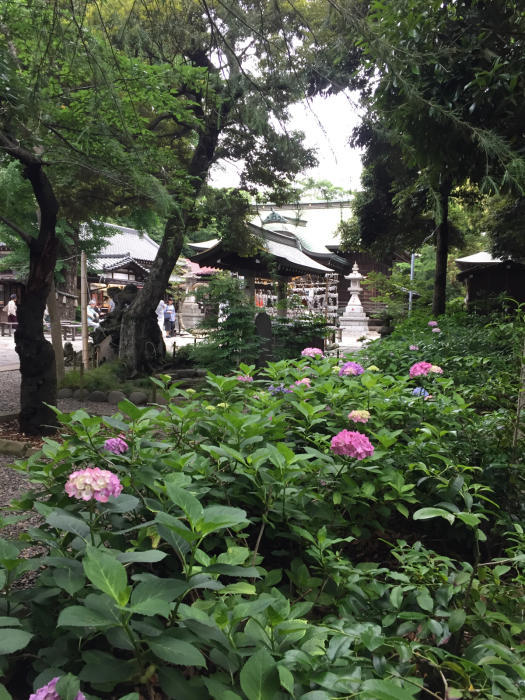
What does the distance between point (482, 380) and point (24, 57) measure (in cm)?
500

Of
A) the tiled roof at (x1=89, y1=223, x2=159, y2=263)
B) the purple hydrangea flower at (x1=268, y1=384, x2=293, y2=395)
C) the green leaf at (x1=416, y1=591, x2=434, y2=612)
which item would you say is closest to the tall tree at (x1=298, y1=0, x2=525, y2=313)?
the purple hydrangea flower at (x1=268, y1=384, x2=293, y2=395)

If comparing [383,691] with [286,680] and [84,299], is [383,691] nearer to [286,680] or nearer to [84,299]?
[286,680]

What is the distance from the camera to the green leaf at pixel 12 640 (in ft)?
2.36

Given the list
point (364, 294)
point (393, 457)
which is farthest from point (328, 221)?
point (393, 457)

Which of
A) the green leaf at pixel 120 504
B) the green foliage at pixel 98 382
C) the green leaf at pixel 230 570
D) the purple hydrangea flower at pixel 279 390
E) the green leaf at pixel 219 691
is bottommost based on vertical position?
the green foliage at pixel 98 382

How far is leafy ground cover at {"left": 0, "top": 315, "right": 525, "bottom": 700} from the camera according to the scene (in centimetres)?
83

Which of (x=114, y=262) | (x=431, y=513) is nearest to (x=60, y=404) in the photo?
(x=431, y=513)

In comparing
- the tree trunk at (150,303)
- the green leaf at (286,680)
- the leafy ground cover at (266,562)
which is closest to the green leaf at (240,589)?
the leafy ground cover at (266,562)

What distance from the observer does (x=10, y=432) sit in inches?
210

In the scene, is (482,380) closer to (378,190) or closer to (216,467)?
(216,467)

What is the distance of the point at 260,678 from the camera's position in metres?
0.77

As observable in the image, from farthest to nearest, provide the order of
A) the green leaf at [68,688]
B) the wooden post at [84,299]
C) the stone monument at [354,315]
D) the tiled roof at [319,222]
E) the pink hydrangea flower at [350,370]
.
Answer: the tiled roof at [319,222] < the stone monument at [354,315] < the wooden post at [84,299] < the pink hydrangea flower at [350,370] < the green leaf at [68,688]

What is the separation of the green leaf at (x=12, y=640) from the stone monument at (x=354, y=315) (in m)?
22.6

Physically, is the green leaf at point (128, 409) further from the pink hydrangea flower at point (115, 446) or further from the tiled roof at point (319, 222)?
the tiled roof at point (319, 222)
